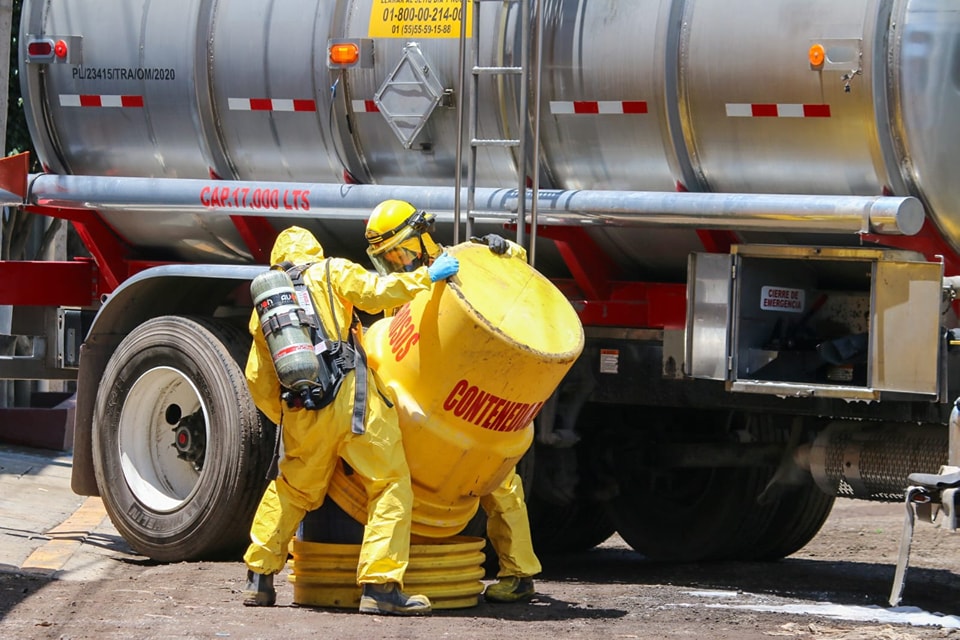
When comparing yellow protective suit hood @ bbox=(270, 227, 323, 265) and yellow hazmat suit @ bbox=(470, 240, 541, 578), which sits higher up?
yellow protective suit hood @ bbox=(270, 227, 323, 265)

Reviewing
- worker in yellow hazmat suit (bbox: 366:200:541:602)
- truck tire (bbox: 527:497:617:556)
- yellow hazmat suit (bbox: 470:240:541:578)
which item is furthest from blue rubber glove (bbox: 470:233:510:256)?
truck tire (bbox: 527:497:617:556)

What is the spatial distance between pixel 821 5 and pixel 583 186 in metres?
1.38

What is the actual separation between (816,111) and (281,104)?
2.68 metres

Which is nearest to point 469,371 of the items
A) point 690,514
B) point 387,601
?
point 387,601

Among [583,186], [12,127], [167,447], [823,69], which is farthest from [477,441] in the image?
[12,127]

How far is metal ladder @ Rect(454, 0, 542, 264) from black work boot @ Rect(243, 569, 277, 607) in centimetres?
163

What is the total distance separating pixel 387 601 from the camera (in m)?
6.37

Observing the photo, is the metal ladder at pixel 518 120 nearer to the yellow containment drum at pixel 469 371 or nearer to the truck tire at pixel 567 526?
the yellow containment drum at pixel 469 371

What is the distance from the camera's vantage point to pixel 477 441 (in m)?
6.62

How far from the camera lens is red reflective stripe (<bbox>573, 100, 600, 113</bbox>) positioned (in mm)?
7094

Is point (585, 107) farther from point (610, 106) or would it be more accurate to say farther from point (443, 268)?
point (443, 268)

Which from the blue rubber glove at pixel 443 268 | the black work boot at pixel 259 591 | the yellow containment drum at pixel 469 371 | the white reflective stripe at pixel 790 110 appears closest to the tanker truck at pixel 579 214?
the white reflective stripe at pixel 790 110

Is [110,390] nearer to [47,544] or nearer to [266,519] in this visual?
[47,544]

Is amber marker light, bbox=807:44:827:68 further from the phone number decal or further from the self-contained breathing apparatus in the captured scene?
the self-contained breathing apparatus
